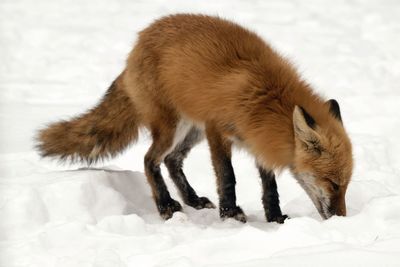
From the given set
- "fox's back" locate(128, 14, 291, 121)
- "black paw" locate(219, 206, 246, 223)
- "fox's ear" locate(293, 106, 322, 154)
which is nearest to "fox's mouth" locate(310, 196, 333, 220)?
"fox's ear" locate(293, 106, 322, 154)

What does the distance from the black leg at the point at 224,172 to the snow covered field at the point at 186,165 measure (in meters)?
0.13

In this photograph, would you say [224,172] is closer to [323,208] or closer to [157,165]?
[157,165]

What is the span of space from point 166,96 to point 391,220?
7.12ft

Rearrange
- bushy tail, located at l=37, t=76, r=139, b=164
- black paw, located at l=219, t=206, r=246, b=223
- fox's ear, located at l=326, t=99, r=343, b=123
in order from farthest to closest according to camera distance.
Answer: bushy tail, located at l=37, t=76, r=139, b=164
black paw, located at l=219, t=206, r=246, b=223
fox's ear, located at l=326, t=99, r=343, b=123

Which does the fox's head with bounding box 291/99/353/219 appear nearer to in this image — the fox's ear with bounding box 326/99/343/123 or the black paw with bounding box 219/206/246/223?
the fox's ear with bounding box 326/99/343/123

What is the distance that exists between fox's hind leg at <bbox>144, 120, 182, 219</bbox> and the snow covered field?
0.39 feet

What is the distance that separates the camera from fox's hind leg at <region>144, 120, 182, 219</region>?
5266 mm

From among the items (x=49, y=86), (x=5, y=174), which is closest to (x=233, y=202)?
(x=5, y=174)

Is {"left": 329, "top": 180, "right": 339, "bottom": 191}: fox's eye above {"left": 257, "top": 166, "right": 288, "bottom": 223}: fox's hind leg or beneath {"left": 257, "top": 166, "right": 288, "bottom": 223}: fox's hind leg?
above

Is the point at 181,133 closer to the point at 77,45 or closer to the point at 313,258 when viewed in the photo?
the point at 313,258

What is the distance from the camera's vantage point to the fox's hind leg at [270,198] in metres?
5.07

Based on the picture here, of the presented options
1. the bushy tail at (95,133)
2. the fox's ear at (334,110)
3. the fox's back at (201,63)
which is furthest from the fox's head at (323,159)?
the bushy tail at (95,133)

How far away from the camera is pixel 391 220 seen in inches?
152

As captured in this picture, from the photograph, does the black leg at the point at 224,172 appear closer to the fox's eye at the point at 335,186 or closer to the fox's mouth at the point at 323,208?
the fox's mouth at the point at 323,208
